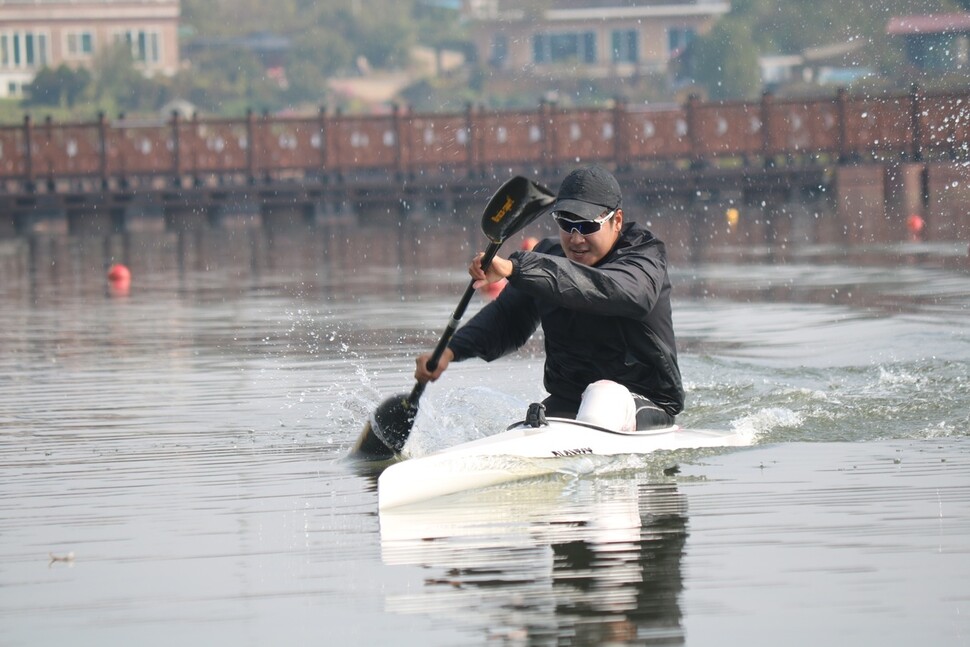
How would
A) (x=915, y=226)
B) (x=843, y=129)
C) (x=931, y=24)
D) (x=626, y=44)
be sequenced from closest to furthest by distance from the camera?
(x=915, y=226) < (x=843, y=129) < (x=931, y=24) < (x=626, y=44)

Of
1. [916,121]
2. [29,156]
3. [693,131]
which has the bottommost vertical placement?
[29,156]

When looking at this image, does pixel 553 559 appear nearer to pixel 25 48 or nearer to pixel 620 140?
pixel 620 140

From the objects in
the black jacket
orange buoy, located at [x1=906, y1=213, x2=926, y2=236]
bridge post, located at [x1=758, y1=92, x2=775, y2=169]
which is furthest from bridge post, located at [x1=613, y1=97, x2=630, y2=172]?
the black jacket

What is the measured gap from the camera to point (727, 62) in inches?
3398

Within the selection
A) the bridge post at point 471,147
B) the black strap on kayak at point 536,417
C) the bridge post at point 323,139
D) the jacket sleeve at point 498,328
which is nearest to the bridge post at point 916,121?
the bridge post at point 471,147

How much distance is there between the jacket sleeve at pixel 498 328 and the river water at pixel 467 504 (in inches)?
31.3

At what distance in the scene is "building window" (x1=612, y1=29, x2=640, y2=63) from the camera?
108 meters

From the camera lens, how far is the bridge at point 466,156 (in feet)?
139

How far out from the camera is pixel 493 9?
119m

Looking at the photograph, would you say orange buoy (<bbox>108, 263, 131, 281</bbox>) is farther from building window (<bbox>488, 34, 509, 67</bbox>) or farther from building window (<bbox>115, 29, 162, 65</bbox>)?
building window (<bbox>488, 34, 509, 67</bbox>)

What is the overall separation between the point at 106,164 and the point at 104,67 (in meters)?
53.3

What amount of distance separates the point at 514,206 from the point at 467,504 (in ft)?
4.59

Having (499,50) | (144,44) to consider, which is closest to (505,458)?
(144,44)

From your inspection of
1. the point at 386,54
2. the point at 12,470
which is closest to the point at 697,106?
the point at 12,470
